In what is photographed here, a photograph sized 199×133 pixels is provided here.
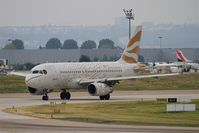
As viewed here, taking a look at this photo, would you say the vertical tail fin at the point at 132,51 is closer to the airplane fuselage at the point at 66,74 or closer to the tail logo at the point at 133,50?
the tail logo at the point at 133,50

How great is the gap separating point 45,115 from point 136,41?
36.4 metres

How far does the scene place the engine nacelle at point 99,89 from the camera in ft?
278

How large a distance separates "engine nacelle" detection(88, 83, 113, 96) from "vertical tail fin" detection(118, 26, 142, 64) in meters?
8.54

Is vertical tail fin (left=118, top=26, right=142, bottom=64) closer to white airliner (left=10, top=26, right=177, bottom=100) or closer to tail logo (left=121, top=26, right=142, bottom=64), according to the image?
tail logo (left=121, top=26, right=142, bottom=64)

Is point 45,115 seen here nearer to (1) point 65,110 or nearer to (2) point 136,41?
(1) point 65,110

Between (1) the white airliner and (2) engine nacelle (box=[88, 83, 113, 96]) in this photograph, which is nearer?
(2) engine nacelle (box=[88, 83, 113, 96])

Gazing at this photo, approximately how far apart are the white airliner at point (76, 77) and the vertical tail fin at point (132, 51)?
1928 mm

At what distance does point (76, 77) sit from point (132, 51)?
992cm

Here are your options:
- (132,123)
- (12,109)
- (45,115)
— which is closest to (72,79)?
(12,109)

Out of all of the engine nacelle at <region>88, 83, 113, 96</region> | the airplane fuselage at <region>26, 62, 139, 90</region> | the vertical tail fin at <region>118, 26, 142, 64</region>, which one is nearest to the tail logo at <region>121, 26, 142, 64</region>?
the vertical tail fin at <region>118, 26, 142, 64</region>

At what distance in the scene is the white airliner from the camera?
3361 inches

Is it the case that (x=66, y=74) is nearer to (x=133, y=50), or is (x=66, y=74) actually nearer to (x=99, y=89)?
(x=99, y=89)

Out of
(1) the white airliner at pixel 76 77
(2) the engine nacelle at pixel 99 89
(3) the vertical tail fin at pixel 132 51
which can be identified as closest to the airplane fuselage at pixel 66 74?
(1) the white airliner at pixel 76 77

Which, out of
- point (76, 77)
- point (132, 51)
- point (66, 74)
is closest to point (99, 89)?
point (76, 77)
